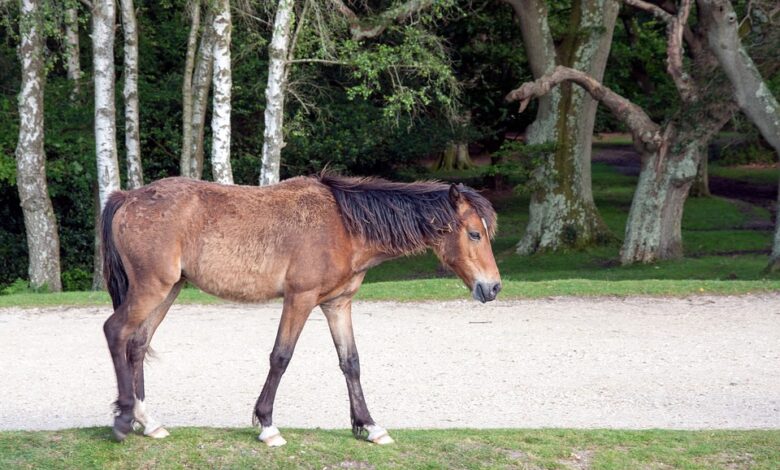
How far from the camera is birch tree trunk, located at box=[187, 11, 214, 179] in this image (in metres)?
16.3

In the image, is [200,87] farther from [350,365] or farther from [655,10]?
[350,365]

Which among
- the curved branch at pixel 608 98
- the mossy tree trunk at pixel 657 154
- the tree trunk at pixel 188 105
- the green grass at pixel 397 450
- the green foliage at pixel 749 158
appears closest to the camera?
the green grass at pixel 397 450

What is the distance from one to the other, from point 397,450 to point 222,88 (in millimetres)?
8943

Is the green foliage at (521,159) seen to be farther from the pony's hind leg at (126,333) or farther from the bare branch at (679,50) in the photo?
the pony's hind leg at (126,333)

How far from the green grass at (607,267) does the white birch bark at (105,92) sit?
7.59 ft

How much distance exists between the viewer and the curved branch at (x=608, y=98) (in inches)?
680

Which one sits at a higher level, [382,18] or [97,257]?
[382,18]

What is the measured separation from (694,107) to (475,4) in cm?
843

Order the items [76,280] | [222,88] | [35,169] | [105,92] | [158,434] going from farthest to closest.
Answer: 1. [76,280]
2. [35,169]
3. [105,92]
4. [222,88]
5. [158,434]

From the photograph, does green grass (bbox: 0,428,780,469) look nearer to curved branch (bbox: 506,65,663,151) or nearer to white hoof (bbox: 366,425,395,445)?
white hoof (bbox: 366,425,395,445)

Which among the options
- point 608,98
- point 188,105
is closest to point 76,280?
point 188,105

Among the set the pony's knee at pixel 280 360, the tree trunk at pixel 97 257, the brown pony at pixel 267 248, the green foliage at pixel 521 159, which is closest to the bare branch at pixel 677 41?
the green foliage at pixel 521 159

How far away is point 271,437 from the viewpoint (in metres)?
6.77

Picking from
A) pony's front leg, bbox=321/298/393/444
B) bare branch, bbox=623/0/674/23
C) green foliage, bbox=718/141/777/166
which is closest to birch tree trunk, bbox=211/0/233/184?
bare branch, bbox=623/0/674/23
